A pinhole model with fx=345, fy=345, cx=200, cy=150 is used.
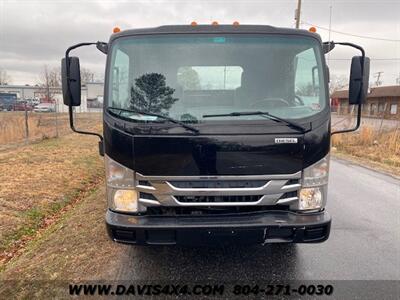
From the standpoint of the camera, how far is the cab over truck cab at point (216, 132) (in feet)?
9.80

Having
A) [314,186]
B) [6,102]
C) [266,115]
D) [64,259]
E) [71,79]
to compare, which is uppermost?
[71,79]

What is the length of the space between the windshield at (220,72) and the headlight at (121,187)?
1.81ft

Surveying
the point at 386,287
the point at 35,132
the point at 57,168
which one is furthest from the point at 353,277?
the point at 35,132

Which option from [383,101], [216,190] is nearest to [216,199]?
[216,190]

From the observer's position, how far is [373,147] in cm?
1437

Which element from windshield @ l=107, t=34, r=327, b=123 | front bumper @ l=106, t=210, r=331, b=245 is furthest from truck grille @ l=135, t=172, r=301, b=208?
windshield @ l=107, t=34, r=327, b=123

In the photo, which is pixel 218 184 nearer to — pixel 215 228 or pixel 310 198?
pixel 215 228

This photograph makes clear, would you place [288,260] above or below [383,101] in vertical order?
below

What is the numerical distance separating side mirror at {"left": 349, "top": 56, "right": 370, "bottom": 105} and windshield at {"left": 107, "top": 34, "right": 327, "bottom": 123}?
363 mm

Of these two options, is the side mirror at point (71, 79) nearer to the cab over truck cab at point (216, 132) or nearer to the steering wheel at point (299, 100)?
the cab over truck cab at point (216, 132)

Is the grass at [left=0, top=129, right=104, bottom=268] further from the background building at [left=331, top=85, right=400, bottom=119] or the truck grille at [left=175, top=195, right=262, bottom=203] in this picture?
the background building at [left=331, top=85, right=400, bottom=119]

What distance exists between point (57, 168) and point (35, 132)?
990 cm

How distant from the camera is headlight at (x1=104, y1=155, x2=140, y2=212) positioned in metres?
3.05

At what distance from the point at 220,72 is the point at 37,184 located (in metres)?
5.21
